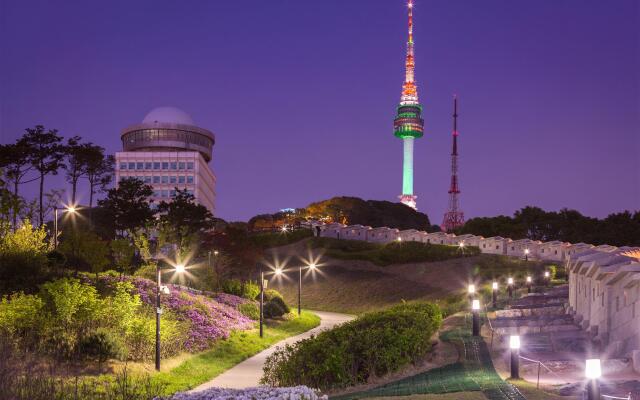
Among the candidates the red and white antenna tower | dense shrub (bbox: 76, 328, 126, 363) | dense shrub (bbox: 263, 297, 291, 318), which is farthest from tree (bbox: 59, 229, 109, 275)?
the red and white antenna tower

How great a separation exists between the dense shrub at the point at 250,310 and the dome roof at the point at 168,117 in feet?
289

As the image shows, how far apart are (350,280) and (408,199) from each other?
117537mm

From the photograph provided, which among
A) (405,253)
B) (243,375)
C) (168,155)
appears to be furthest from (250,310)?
(168,155)

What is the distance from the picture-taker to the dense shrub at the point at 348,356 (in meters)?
17.3

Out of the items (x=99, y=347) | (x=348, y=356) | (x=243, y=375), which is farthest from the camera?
(x=243, y=375)

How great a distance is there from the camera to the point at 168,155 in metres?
114

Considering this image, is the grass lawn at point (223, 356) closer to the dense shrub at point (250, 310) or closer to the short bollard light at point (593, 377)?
the dense shrub at point (250, 310)

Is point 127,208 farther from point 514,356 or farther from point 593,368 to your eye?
point 593,368

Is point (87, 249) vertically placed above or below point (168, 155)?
below

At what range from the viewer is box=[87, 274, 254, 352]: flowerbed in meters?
26.2

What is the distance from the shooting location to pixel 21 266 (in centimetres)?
2766

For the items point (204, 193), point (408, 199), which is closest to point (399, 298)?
point (204, 193)

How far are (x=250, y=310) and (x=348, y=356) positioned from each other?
19.3 m

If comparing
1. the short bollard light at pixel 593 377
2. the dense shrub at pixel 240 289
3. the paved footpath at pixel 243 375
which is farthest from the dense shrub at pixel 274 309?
the short bollard light at pixel 593 377
